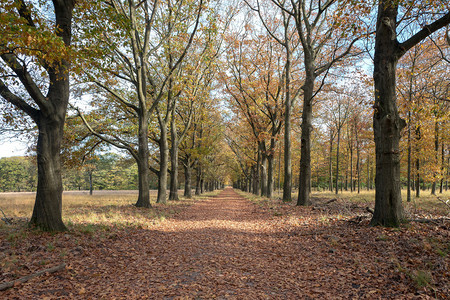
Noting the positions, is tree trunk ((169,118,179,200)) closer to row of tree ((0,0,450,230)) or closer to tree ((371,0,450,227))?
row of tree ((0,0,450,230))

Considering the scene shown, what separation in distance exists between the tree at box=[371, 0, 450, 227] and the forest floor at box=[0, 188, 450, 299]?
1.82ft

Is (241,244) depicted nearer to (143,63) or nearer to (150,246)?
(150,246)

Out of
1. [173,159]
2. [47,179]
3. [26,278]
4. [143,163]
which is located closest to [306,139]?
[143,163]

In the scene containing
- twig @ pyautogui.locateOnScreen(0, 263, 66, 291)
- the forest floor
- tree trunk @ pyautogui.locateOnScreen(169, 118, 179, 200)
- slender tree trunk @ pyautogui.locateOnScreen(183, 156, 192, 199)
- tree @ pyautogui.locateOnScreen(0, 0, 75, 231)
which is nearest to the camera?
twig @ pyautogui.locateOnScreen(0, 263, 66, 291)

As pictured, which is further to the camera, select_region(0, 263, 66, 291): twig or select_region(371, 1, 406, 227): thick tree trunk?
select_region(371, 1, 406, 227): thick tree trunk

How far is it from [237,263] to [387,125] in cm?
535

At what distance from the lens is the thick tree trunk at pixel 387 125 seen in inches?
245

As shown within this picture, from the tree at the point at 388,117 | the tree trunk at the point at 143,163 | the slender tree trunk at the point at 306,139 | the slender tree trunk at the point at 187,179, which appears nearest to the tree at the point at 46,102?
the tree trunk at the point at 143,163

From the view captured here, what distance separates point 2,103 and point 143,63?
716 centimetres

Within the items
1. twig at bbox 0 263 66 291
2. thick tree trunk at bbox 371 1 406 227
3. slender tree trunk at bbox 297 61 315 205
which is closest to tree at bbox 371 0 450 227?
thick tree trunk at bbox 371 1 406 227

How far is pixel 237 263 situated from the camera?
16.7 ft

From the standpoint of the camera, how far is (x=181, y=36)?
13945mm

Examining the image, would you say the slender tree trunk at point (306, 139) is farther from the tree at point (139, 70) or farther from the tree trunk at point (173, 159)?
the tree trunk at point (173, 159)

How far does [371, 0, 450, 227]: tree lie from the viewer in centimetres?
620
